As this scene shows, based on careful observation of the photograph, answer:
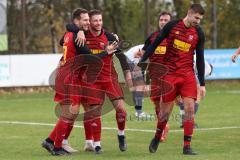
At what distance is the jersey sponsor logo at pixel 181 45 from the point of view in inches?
460

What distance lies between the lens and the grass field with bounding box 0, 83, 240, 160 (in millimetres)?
11617

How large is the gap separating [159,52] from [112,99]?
224cm

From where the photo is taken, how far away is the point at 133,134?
14.7 m

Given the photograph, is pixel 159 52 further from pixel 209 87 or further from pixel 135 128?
pixel 209 87

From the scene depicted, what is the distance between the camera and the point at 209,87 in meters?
30.5

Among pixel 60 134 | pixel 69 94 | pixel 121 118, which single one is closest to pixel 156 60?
pixel 121 118

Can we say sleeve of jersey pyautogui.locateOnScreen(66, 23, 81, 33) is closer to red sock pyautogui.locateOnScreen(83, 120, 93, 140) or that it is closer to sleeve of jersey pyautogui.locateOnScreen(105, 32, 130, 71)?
sleeve of jersey pyautogui.locateOnScreen(105, 32, 130, 71)

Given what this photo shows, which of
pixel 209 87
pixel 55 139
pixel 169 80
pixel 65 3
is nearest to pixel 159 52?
pixel 169 80

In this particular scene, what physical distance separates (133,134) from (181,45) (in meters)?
3.43

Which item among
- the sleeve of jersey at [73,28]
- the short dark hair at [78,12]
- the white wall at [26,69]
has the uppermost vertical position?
the short dark hair at [78,12]

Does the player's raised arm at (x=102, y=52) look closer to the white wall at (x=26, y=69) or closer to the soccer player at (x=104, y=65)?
the soccer player at (x=104, y=65)

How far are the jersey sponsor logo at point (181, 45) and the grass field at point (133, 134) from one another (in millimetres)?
1519

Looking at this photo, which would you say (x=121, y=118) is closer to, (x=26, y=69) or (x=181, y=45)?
(x=181, y=45)

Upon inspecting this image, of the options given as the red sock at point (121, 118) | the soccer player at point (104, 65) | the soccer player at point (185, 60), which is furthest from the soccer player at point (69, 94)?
the soccer player at point (185, 60)
